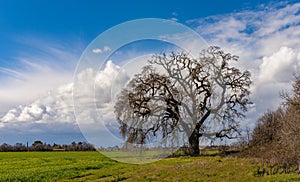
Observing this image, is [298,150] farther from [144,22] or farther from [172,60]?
[172,60]

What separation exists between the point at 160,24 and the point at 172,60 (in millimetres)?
16013

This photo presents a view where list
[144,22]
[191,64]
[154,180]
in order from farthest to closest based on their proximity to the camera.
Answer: [191,64] < [154,180] < [144,22]

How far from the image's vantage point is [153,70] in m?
31.3

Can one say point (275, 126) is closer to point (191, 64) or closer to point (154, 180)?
point (191, 64)

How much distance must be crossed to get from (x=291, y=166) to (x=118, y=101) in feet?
31.2

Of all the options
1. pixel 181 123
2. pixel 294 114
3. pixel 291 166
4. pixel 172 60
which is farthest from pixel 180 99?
pixel 291 166

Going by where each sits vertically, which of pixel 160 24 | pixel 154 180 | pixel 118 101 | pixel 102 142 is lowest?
pixel 154 180

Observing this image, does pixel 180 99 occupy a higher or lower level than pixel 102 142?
higher

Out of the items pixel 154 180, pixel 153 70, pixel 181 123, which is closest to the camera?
pixel 154 180

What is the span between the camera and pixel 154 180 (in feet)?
60.5

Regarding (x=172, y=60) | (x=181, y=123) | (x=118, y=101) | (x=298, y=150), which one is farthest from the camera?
(x=172, y=60)

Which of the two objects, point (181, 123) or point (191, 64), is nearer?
point (181, 123)

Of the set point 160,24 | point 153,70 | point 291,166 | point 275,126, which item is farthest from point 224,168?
point 275,126

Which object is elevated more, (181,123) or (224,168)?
(181,123)
